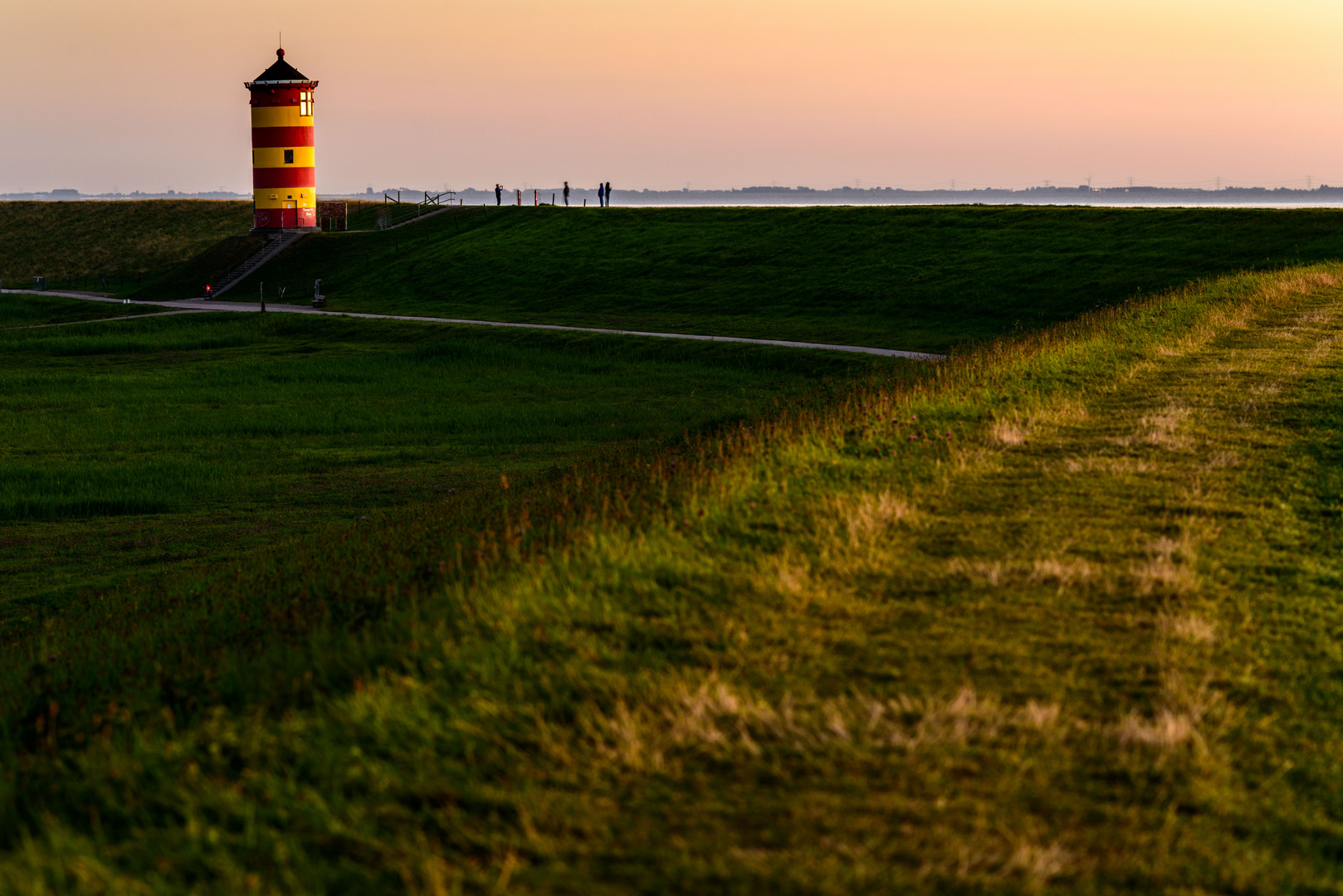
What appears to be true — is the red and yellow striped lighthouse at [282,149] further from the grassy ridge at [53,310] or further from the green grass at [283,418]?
the green grass at [283,418]

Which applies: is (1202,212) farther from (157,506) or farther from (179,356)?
(157,506)

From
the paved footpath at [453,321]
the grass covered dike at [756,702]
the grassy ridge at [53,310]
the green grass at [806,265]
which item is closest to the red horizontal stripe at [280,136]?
the green grass at [806,265]

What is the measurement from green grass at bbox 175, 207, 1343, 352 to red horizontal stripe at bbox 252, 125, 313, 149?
6067 mm

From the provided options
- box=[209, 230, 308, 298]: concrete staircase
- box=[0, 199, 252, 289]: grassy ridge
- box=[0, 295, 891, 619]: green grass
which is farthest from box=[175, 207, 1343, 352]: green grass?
box=[0, 199, 252, 289]: grassy ridge

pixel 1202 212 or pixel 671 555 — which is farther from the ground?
pixel 1202 212

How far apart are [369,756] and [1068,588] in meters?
4.45

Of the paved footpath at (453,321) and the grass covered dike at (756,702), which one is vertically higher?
the paved footpath at (453,321)

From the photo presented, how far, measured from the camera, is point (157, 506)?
2003 cm

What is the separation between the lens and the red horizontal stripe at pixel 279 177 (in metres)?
73.1

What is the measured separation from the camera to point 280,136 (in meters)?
71.4

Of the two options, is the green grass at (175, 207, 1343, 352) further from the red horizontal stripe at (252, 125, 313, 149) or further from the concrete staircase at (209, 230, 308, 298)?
the red horizontal stripe at (252, 125, 313, 149)

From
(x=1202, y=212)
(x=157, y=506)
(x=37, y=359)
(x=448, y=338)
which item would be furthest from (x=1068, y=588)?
(x=1202, y=212)

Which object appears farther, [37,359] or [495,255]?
[495,255]

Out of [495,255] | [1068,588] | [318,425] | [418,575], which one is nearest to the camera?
[1068,588]
